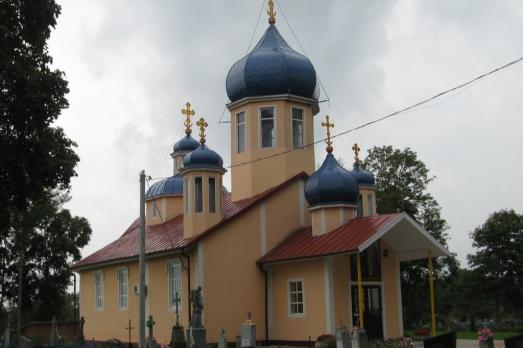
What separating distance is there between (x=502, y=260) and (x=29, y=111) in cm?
3452

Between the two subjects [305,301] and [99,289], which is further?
[99,289]

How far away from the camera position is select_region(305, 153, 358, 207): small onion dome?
22000 millimetres

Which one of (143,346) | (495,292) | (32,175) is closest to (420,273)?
(495,292)

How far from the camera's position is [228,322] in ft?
72.7

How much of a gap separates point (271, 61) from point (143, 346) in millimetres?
12264

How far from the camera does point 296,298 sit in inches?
873

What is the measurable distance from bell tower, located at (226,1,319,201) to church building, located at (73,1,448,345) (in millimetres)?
37

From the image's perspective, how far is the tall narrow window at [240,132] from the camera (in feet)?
86.6

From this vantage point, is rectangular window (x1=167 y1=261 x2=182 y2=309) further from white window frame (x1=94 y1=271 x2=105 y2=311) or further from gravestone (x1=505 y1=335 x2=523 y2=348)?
gravestone (x1=505 y1=335 x2=523 y2=348)

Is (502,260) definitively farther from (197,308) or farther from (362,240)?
(197,308)

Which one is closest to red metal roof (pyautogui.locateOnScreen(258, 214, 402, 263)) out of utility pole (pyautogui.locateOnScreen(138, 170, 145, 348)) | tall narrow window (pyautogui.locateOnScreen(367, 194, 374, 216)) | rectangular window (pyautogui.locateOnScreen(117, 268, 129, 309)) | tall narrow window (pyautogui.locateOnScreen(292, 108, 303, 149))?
tall narrow window (pyautogui.locateOnScreen(292, 108, 303, 149))

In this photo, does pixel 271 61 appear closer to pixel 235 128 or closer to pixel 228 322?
pixel 235 128

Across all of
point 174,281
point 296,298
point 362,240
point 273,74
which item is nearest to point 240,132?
point 273,74

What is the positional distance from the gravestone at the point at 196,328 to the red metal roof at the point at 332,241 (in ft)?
11.0
